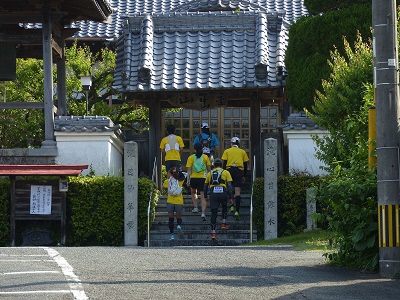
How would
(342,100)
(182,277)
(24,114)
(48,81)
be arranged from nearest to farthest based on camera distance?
1. (182,277)
2. (342,100)
3. (48,81)
4. (24,114)

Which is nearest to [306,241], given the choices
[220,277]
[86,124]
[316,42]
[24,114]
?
[316,42]

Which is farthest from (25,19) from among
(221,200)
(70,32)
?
(221,200)

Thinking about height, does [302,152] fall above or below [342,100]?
below

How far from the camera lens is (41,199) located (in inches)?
952

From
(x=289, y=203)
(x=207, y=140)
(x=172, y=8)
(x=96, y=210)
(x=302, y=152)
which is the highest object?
(x=172, y=8)

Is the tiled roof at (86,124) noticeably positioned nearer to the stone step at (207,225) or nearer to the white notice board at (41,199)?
the white notice board at (41,199)

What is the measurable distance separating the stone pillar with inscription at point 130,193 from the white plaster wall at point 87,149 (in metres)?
1.86

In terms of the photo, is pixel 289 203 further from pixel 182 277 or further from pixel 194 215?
pixel 182 277

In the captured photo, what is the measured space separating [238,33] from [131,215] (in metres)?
6.98

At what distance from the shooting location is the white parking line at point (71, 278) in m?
10.9

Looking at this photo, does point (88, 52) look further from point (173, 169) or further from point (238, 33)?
point (173, 169)

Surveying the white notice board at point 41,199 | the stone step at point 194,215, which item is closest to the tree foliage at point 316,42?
the stone step at point 194,215

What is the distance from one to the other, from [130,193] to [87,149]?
243 centimetres

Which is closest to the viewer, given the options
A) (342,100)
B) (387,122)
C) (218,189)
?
(387,122)
